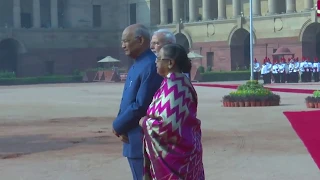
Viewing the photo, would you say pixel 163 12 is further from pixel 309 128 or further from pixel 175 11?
pixel 309 128

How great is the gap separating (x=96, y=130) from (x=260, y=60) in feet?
152

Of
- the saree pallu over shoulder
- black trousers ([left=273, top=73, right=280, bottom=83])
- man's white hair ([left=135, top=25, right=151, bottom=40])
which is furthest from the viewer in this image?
black trousers ([left=273, top=73, right=280, bottom=83])

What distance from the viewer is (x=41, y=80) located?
2685 inches

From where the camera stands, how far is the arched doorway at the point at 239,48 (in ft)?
224

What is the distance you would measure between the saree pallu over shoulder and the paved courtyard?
17.8ft

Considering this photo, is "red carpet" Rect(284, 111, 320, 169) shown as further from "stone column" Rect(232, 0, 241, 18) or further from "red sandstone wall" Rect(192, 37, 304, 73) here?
"stone column" Rect(232, 0, 241, 18)

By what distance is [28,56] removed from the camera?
7488 centimetres

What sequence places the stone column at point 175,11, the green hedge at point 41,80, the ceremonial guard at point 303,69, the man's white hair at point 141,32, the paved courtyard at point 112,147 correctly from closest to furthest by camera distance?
the man's white hair at point 141,32 < the paved courtyard at point 112,147 < the ceremonial guard at point 303,69 < the green hedge at point 41,80 < the stone column at point 175,11

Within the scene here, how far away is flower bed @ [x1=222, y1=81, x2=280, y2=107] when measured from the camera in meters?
27.9

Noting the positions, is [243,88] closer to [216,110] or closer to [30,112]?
[216,110]

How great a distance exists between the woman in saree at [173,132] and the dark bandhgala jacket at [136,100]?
2.64 ft

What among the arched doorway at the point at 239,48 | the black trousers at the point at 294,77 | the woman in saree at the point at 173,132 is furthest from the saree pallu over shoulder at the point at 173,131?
the arched doorway at the point at 239,48

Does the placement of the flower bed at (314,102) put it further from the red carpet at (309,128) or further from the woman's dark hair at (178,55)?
the woman's dark hair at (178,55)

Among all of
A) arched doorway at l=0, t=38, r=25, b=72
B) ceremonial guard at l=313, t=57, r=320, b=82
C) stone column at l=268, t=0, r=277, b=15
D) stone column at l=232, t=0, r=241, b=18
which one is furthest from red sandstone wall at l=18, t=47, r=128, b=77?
ceremonial guard at l=313, t=57, r=320, b=82
